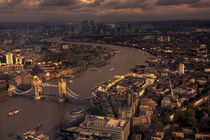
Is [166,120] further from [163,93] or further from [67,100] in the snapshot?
[67,100]

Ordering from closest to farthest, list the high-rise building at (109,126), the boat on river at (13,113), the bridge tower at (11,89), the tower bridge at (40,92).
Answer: the high-rise building at (109,126) → the boat on river at (13,113) → the tower bridge at (40,92) → the bridge tower at (11,89)

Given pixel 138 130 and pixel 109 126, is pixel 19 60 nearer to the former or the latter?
pixel 109 126

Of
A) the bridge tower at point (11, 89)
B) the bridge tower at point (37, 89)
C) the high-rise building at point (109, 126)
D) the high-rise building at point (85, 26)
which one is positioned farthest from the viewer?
the high-rise building at point (85, 26)

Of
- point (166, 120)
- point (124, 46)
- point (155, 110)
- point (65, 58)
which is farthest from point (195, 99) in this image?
point (124, 46)

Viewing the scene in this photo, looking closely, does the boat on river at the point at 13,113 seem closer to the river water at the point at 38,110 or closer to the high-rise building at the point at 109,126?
the river water at the point at 38,110

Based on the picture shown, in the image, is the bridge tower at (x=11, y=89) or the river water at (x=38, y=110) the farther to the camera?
the bridge tower at (x=11, y=89)

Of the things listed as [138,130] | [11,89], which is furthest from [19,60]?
[138,130]

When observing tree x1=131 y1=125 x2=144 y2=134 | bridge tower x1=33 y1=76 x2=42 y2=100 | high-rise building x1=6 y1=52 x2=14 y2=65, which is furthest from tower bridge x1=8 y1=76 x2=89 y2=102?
high-rise building x1=6 y1=52 x2=14 y2=65

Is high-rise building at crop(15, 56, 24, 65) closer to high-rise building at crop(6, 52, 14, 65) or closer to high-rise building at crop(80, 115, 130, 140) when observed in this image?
high-rise building at crop(6, 52, 14, 65)

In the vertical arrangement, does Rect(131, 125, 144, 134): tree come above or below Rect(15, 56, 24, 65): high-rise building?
below

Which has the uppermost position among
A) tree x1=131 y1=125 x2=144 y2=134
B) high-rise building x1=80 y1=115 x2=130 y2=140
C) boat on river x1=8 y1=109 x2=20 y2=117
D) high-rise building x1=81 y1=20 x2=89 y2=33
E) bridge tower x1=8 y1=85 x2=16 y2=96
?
high-rise building x1=81 y1=20 x2=89 y2=33

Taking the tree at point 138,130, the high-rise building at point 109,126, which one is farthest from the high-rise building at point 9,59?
the tree at point 138,130

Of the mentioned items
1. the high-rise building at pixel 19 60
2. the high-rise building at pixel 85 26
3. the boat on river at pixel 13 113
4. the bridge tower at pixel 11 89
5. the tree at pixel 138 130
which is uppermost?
the high-rise building at pixel 85 26
